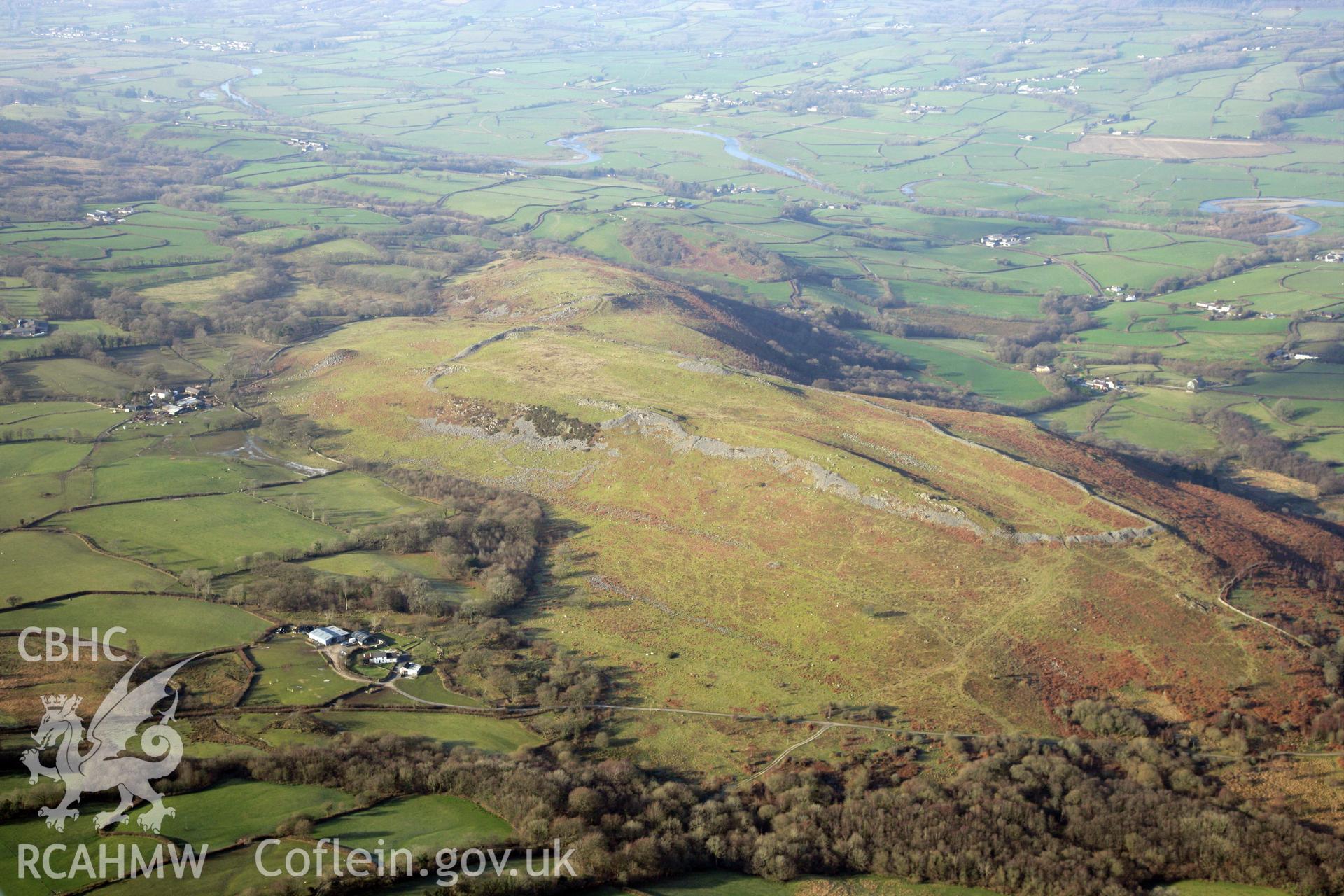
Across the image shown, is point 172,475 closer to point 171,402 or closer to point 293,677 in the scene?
point 171,402

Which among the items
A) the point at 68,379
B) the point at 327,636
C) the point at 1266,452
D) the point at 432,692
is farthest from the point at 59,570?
the point at 1266,452

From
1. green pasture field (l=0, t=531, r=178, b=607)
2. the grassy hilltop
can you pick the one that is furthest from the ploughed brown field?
green pasture field (l=0, t=531, r=178, b=607)

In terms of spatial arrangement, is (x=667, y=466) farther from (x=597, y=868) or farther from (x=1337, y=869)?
(x=1337, y=869)

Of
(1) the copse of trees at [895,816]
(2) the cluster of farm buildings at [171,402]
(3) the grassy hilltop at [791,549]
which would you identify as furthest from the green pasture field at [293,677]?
(2) the cluster of farm buildings at [171,402]

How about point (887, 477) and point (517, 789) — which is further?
point (887, 477)

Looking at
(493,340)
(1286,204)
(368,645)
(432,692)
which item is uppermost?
(1286,204)

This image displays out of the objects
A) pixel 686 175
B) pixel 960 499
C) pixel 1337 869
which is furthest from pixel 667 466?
pixel 686 175

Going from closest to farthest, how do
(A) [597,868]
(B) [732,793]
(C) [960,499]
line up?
(A) [597,868] < (B) [732,793] < (C) [960,499]

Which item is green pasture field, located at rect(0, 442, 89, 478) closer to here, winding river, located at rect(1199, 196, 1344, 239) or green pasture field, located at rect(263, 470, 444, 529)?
green pasture field, located at rect(263, 470, 444, 529)
